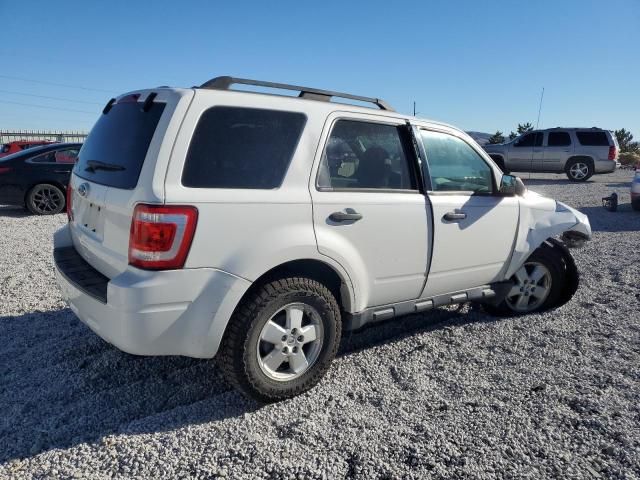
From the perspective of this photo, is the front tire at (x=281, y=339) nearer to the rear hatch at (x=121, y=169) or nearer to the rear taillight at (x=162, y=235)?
the rear taillight at (x=162, y=235)

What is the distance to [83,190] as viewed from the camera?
3100 millimetres

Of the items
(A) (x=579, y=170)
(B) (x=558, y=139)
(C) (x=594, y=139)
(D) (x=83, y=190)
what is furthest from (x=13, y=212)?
(C) (x=594, y=139)

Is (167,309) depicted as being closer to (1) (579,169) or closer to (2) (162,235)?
(2) (162,235)

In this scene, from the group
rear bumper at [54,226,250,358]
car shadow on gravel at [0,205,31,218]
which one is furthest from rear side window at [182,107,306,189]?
car shadow on gravel at [0,205,31,218]

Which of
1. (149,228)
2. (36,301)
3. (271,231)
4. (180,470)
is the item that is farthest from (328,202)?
(36,301)

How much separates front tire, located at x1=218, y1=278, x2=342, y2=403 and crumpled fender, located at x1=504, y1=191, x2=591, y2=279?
1966 millimetres

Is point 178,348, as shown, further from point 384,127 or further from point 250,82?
point 384,127

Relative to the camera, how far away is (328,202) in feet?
9.71

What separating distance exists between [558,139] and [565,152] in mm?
581

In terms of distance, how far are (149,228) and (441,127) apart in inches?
94.4

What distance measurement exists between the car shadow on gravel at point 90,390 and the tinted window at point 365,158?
1353 mm

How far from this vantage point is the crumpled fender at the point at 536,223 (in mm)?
4148

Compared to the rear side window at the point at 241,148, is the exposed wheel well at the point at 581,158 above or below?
above

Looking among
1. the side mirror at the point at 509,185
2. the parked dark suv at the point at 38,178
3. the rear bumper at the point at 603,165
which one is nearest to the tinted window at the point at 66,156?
the parked dark suv at the point at 38,178
